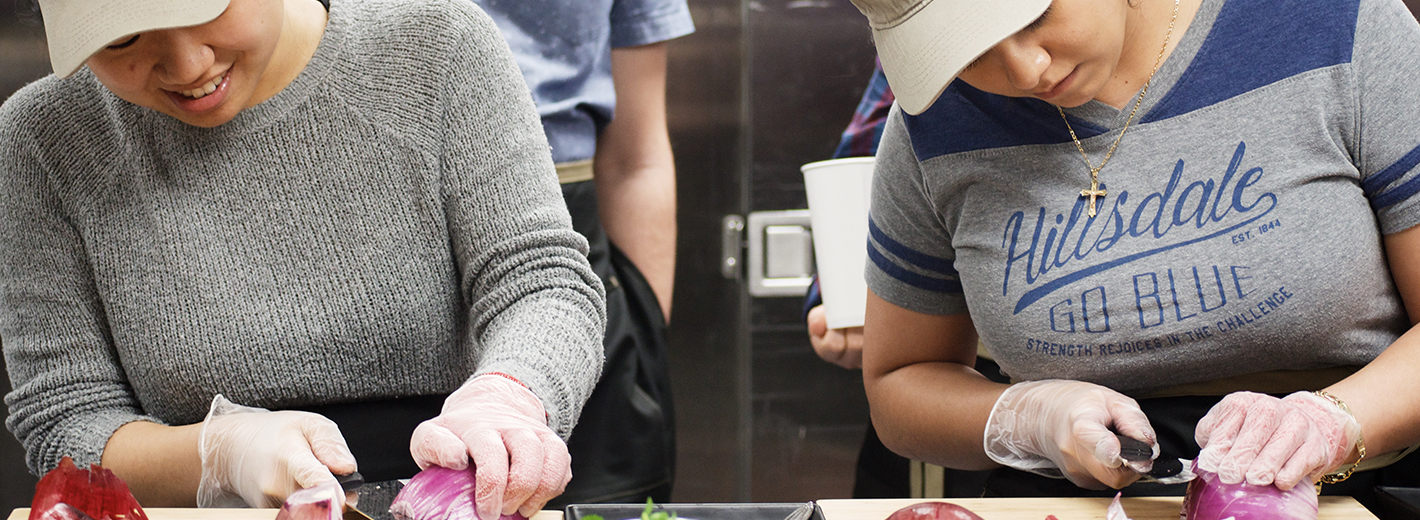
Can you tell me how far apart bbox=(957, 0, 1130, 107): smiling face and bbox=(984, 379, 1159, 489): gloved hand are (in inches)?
13.0

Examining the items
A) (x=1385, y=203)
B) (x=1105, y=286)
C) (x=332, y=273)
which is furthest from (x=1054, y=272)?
(x=332, y=273)

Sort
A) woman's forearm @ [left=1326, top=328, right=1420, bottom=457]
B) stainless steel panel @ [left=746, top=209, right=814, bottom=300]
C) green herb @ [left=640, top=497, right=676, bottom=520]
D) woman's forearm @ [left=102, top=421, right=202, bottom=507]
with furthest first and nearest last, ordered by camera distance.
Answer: stainless steel panel @ [left=746, top=209, right=814, bottom=300], woman's forearm @ [left=102, top=421, right=202, bottom=507], woman's forearm @ [left=1326, top=328, right=1420, bottom=457], green herb @ [left=640, top=497, right=676, bottom=520]

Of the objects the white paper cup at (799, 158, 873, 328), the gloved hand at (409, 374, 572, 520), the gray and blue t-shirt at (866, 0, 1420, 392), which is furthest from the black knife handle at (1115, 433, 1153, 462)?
the white paper cup at (799, 158, 873, 328)

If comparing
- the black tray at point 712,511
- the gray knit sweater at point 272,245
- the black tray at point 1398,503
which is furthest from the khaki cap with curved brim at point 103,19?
the black tray at point 1398,503

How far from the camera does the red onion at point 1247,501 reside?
1.00m

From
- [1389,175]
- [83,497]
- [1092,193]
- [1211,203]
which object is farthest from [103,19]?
[1389,175]

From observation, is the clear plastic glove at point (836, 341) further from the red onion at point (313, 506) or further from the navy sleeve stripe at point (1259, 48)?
the red onion at point (313, 506)

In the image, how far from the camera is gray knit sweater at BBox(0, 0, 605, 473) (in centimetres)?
130

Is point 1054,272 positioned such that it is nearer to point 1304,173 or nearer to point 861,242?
point 1304,173

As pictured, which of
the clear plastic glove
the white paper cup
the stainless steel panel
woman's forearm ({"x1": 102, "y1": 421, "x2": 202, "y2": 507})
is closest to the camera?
woman's forearm ({"x1": 102, "y1": 421, "x2": 202, "y2": 507})

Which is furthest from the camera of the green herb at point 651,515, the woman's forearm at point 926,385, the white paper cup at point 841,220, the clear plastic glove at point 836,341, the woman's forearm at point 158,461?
the clear plastic glove at point 836,341

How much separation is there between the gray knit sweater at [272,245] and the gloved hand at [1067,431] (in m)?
0.51

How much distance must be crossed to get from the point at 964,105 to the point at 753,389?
189 centimetres

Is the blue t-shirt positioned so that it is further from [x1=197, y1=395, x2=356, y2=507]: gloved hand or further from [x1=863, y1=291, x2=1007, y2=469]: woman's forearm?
[x1=197, y1=395, x2=356, y2=507]: gloved hand
